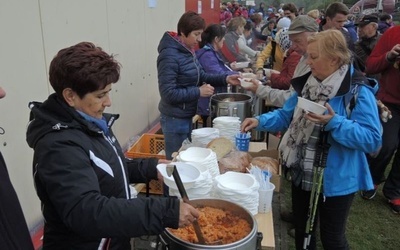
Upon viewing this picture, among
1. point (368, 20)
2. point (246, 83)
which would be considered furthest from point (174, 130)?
point (368, 20)

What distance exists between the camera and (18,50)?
252 cm

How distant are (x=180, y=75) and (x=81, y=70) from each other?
6.45 ft

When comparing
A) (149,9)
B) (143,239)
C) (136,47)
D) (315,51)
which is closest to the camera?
(315,51)

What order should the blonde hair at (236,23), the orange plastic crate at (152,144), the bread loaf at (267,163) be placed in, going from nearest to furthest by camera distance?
the bread loaf at (267,163)
the orange plastic crate at (152,144)
the blonde hair at (236,23)

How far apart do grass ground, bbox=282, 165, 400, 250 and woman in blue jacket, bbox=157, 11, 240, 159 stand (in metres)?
1.58

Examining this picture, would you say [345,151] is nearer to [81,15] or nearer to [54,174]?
[54,174]

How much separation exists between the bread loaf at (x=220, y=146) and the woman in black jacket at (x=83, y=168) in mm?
1009

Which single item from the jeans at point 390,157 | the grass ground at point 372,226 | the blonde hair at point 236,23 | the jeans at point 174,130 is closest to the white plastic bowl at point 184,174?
the jeans at point 174,130

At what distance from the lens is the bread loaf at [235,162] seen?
231 cm

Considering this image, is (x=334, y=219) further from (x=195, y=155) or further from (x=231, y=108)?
(x=231, y=108)

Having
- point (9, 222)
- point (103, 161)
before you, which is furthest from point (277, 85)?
point (9, 222)

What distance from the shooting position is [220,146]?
8.28ft

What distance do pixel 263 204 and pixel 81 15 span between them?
2.41 m

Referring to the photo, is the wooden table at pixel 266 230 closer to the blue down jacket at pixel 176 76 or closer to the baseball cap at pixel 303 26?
the blue down jacket at pixel 176 76
